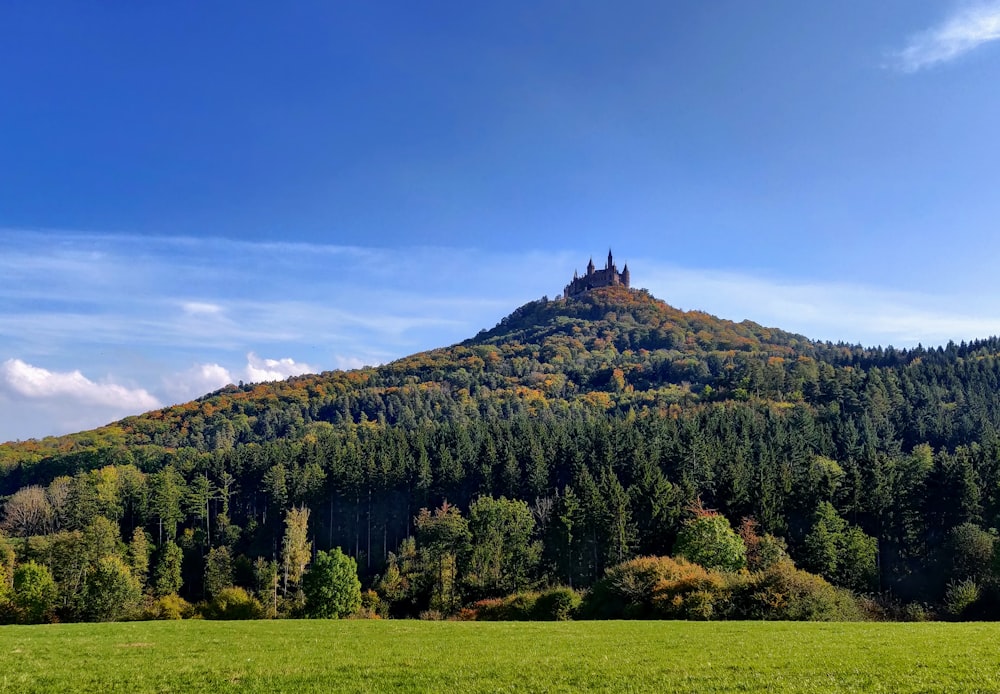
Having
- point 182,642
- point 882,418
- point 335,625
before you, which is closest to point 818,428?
point 882,418

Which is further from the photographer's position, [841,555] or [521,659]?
[841,555]

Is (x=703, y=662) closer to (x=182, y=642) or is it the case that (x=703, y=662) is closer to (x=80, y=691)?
(x=80, y=691)

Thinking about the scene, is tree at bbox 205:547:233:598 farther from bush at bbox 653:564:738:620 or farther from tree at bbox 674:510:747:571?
bush at bbox 653:564:738:620

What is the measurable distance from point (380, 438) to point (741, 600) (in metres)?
92.7

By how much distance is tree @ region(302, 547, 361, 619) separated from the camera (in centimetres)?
5812

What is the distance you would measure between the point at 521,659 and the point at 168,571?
83.3m

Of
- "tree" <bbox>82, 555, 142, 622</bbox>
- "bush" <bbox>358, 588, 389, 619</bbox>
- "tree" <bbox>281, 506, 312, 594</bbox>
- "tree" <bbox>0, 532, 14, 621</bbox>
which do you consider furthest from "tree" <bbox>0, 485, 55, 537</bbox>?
"bush" <bbox>358, 588, 389, 619</bbox>

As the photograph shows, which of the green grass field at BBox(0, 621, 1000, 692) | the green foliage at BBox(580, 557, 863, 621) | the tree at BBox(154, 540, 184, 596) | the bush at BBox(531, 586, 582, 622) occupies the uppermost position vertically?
the green grass field at BBox(0, 621, 1000, 692)

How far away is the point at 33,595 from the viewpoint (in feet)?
204

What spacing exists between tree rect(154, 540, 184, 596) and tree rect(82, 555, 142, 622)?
22722 millimetres

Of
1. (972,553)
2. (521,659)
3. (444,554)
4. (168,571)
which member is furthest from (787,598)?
(168,571)

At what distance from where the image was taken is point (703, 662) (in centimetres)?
2138

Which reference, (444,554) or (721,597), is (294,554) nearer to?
(444,554)

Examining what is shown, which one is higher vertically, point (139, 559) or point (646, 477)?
point (646, 477)
